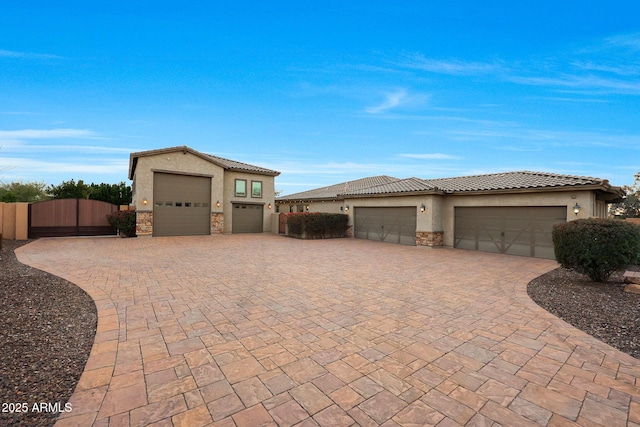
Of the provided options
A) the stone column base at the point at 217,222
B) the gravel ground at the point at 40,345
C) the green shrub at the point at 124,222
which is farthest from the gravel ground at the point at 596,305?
the green shrub at the point at 124,222

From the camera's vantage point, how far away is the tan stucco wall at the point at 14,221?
44.7 feet

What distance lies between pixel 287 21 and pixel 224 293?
39.6 ft

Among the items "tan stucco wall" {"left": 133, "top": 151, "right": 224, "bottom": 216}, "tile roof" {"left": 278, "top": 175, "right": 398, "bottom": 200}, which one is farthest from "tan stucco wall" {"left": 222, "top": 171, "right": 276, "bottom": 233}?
"tile roof" {"left": 278, "top": 175, "right": 398, "bottom": 200}

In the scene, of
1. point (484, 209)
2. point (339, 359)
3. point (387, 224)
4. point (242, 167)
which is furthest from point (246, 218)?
point (339, 359)

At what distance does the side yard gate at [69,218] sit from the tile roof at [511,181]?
19770 millimetres

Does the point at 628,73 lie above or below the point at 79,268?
above

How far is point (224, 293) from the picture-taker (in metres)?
5.64

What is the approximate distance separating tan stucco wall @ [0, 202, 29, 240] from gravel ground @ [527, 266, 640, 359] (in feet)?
70.3

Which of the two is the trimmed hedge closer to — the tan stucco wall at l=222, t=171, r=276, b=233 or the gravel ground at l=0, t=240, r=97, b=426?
the tan stucco wall at l=222, t=171, r=276, b=233

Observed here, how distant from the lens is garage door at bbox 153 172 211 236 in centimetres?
1675

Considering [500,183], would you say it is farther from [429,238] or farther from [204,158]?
[204,158]

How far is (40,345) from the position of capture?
10.8 feet

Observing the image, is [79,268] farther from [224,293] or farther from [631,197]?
[631,197]

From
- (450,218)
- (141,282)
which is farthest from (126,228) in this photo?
(450,218)
